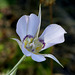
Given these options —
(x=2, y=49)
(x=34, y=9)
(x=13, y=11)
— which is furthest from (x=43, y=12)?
(x=2, y=49)

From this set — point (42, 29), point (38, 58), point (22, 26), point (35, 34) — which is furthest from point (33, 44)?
point (42, 29)

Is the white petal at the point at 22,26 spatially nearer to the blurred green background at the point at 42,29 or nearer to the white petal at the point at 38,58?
the white petal at the point at 38,58

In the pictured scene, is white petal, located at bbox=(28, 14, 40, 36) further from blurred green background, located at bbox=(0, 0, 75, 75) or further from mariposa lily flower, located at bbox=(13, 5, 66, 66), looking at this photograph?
blurred green background, located at bbox=(0, 0, 75, 75)

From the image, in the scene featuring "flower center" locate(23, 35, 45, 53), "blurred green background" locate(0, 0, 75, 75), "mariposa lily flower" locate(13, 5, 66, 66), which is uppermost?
"mariposa lily flower" locate(13, 5, 66, 66)

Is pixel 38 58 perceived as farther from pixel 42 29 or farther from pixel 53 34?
pixel 42 29

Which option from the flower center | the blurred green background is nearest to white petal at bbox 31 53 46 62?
the flower center

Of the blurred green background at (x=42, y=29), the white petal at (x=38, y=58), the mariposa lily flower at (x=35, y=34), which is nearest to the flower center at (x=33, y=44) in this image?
the mariposa lily flower at (x=35, y=34)

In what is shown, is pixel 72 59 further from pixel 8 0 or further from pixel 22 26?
pixel 22 26
